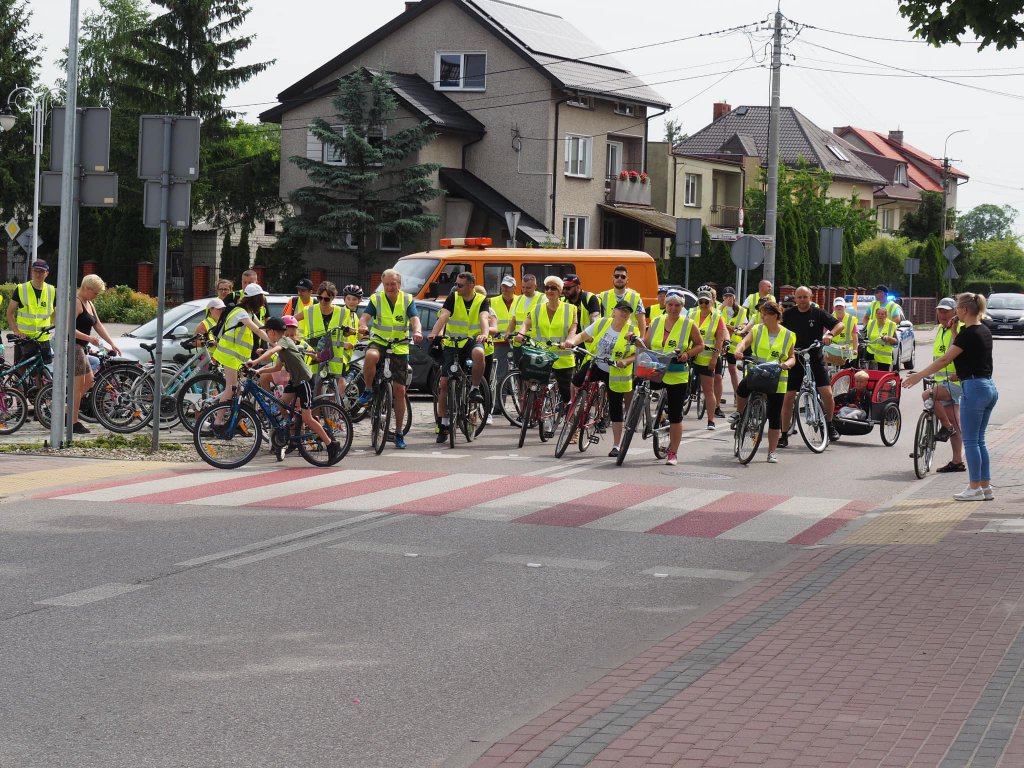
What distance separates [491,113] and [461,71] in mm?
2000

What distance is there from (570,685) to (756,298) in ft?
50.5

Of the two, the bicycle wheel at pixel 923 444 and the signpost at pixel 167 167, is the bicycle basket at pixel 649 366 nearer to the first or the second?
the bicycle wheel at pixel 923 444

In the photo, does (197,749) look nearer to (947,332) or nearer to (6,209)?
(947,332)

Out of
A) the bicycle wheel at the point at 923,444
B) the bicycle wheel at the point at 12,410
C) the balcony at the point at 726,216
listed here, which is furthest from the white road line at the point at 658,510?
the balcony at the point at 726,216

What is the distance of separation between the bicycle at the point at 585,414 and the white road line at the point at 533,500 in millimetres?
1720

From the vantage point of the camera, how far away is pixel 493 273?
24.9 metres

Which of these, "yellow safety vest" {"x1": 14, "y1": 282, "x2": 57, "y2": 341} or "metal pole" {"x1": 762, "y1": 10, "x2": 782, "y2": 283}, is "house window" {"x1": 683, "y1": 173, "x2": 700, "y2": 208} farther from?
"yellow safety vest" {"x1": 14, "y1": 282, "x2": 57, "y2": 341}

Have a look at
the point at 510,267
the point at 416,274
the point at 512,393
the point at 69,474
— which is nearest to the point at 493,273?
the point at 510,267

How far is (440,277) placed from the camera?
2408 centimetres

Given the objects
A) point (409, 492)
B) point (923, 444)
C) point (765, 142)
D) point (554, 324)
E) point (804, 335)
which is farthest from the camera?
point (765, 142)

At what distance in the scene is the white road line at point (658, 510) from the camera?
11016mm

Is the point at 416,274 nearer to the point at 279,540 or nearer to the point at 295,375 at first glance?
the point at 295,375

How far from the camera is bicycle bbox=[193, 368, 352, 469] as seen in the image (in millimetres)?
13516

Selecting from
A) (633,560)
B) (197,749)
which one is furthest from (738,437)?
(197,749)
